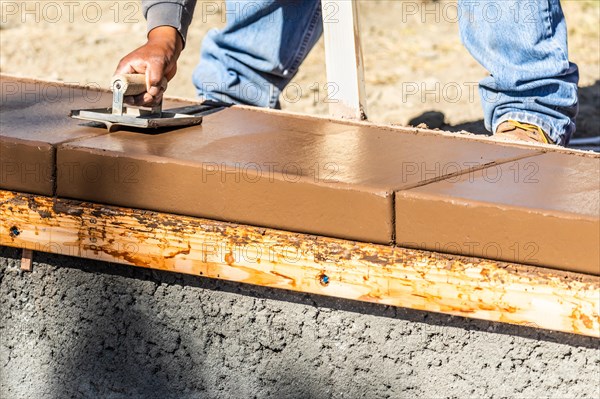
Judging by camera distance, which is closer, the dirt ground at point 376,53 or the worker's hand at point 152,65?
the worker's hand at point 152,65

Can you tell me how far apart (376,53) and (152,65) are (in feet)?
10.4

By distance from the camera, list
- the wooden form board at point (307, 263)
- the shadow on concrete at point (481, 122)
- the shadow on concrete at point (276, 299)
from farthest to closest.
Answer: the shadow on concrete at point (481, 122)
the shadow on concrete at point (276, 299)
the wooden form board at point (307, 263)

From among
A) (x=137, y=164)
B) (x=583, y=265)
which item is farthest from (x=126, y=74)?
(x=583, y=265)

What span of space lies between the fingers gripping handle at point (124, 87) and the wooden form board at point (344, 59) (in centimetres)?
68

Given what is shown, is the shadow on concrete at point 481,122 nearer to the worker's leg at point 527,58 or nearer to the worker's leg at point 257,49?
the worker's leg at point 257,49

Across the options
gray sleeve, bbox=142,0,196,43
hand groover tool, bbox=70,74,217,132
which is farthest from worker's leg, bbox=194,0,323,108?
hand groover tool, bbox=70,74,217,132

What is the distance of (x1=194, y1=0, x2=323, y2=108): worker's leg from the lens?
11.0ft

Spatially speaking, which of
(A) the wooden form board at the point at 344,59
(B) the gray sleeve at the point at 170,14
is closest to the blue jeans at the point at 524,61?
(A) the wooden form board at the point at 344,59

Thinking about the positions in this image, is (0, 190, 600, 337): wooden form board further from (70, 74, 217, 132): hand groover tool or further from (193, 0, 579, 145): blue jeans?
(193, 0, 579, 145): blue jeans

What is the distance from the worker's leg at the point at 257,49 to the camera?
131 inches

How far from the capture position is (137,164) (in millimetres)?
2078

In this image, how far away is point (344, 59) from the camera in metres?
2.93

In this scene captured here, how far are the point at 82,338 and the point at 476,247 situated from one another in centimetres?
99

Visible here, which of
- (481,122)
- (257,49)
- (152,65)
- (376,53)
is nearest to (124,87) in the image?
(152,65)
